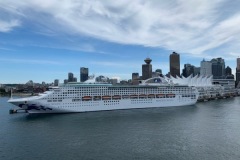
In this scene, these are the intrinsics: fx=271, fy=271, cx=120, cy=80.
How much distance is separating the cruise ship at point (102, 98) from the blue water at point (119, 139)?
18.9 ft

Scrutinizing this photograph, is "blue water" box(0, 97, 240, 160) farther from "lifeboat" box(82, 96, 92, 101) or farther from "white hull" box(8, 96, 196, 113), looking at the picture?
"lifeboat" box(82, 96, 92, 101)

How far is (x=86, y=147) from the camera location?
21.1 metres

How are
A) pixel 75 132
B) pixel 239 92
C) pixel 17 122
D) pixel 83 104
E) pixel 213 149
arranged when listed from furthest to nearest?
pixel 239 92 < pixel 83 104 < pixel 17 122 < pixel 75 132 < pixel 213 149

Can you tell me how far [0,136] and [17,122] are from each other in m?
8.28

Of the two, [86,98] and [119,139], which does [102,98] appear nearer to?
[86,98]

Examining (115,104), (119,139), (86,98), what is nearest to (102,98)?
(115,104)

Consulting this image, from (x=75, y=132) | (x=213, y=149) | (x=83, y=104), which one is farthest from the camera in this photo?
(x=83, y=104)

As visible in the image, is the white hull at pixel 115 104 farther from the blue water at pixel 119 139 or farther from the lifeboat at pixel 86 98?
the blue water at pixel 119 139

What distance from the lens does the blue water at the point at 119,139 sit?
19.2m

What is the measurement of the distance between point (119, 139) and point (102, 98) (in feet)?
71.5

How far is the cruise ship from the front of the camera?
3934cm

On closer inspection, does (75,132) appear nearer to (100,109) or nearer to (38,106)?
(38,106)

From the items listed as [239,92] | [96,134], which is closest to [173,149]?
[96,134]

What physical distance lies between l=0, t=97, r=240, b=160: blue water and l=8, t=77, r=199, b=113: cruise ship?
18.9 ft
